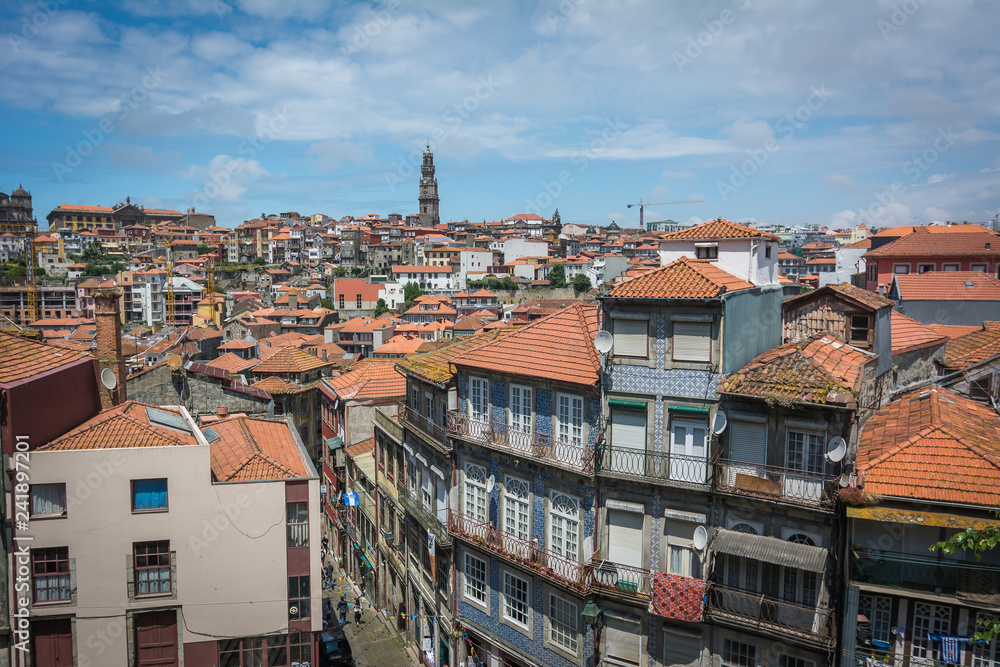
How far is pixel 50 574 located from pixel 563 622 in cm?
1372

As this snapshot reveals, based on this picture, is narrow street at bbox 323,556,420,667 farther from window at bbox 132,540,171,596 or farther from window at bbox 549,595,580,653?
window at bbox 132,540,171,596

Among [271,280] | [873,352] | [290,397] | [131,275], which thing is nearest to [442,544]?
[873,352]

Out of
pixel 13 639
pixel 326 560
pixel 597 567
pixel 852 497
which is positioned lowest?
pixel 326 560

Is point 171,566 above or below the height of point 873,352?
below

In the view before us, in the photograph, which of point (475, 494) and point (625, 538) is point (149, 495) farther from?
point (625, 538)

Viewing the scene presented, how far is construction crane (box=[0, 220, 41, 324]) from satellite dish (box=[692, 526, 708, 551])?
120 meters

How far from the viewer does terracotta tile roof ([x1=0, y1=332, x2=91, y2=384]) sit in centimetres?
1683

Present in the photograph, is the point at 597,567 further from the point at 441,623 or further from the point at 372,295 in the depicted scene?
the point at 372,295

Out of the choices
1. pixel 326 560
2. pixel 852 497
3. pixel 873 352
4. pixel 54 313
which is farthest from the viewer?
pixel 54 313

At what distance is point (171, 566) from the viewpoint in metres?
17.6

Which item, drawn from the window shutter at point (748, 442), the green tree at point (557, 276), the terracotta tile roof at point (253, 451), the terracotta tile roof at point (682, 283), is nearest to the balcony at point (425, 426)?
the terracotta tile roof at point (253, 451)

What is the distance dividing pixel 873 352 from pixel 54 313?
130008 millimetres

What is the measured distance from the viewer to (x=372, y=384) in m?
34.5

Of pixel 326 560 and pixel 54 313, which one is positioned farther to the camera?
pixel 54 313
